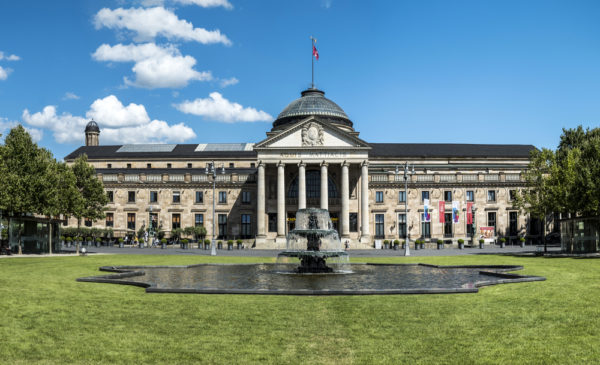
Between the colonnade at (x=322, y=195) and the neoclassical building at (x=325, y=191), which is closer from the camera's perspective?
the colonnade at (x=322, y=195)

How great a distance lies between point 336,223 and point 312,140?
1308 centimetres

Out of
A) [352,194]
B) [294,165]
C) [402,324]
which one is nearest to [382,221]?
[352,194]

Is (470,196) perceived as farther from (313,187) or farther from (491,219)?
(313,187)

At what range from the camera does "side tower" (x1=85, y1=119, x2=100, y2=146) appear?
125000 millimetres

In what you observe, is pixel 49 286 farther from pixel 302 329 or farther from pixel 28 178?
pixel 28 178

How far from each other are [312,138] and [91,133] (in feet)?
222

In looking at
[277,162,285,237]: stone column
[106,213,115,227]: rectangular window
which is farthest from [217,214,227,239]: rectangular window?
[106,213,115,227]: rectangular window

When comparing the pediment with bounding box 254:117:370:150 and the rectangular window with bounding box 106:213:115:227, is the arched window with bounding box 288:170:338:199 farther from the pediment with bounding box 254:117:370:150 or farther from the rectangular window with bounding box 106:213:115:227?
the rectangular window with bounding box 106:213:115:227

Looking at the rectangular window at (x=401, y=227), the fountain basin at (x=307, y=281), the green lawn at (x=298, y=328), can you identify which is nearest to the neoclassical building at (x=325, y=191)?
the rectangular window at (x=401, y=227)

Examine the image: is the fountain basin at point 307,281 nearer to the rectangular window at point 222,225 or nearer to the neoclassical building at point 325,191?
the neoclassical building at point 325,191

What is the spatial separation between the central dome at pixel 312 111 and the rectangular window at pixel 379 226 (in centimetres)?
1715

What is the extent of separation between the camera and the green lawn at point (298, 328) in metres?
10.3

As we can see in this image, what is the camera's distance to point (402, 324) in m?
13.0

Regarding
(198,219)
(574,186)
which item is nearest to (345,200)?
(198,219)
